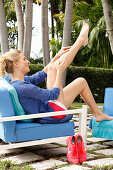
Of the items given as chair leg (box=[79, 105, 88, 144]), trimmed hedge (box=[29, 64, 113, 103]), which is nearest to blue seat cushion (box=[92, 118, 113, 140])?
chair leg (box=[79, 105, 88, 144])

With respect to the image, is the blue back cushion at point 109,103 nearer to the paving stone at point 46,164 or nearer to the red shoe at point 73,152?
the red shoe at point 73,152

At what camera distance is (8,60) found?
3.55 m

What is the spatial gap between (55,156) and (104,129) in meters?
0.89

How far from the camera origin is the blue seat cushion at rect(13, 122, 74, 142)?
10.7 ft

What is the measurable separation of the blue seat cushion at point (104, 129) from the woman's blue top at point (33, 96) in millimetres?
863

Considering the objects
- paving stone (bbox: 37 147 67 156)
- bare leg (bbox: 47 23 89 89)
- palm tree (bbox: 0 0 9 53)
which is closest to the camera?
paving stone (bbox: 37 147 67 156)

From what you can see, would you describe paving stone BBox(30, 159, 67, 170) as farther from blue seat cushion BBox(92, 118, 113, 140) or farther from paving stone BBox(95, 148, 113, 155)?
blue seat cushion BBox(92, 118, 113, 140)

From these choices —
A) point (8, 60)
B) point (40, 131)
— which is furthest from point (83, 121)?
point (8, 60)

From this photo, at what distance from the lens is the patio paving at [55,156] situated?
3088 mm

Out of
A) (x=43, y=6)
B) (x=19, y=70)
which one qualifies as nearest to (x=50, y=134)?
(x=19, y=70)

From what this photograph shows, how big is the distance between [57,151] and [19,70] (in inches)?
46.3

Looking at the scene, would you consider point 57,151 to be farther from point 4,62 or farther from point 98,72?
point 98,72

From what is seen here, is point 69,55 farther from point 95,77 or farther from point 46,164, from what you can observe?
point 95,77

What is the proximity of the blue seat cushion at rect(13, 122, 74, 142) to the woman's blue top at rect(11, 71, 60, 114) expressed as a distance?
0.22m
